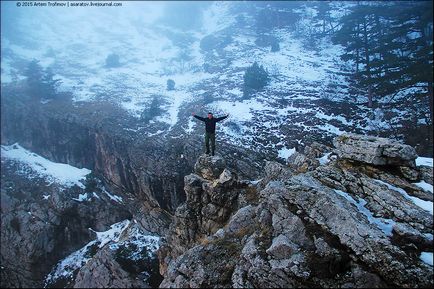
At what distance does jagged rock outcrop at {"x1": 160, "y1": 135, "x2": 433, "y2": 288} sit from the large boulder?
5.25m

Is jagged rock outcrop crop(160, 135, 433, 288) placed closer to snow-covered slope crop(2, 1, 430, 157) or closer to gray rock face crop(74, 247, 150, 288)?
snow-covered slope crop(2, 1, 430, 157)

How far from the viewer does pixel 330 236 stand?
9.57 meters

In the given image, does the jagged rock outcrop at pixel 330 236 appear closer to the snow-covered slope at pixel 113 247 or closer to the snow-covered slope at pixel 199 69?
the snow-covered slope at pixel 199 69

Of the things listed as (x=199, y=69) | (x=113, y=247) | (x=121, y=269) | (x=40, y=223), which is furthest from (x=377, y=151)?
(x=199, y=69)

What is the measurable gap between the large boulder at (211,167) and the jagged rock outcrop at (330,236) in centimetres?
525

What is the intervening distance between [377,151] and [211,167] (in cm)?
979

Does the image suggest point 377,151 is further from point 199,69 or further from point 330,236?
point 199,69

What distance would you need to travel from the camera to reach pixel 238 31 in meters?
66.1

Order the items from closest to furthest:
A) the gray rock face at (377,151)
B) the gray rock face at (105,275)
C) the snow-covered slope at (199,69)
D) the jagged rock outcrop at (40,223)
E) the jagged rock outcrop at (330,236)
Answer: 1. the jagged rock outcrop at (330,236)
2. the gray rock face at (377,151)
3. the gray rock face at (105,275)
4. the snow-covered slope at (199,69)
5. the jagged rock outcrop at (40,223)

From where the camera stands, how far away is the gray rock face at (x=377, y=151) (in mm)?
10578

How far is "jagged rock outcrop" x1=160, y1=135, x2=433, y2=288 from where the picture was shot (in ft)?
27.5

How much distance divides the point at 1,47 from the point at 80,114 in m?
38.1

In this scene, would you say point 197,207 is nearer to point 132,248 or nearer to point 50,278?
point 132,248

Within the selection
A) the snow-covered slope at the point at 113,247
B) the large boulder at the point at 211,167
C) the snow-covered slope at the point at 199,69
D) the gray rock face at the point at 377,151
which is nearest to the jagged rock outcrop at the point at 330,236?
the gray rock face at the point at 377,151
